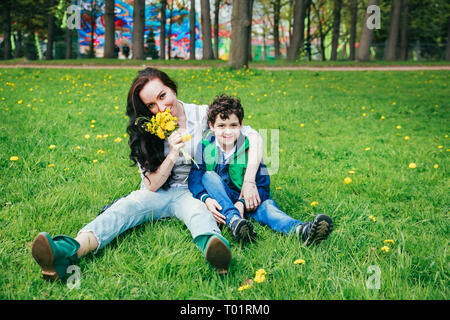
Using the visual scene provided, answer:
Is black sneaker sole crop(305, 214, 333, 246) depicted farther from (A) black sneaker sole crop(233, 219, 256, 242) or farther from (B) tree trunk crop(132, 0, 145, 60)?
(B) tree trunk crop(132, 0, 145, 60)

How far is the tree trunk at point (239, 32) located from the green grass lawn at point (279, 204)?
5076 mm

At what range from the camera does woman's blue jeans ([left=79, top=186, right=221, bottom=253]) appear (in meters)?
2.04

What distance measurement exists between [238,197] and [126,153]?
1820mm

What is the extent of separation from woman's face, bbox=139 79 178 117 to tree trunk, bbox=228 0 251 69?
9364 mm

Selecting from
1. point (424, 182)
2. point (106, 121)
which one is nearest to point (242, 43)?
point (106, 121)

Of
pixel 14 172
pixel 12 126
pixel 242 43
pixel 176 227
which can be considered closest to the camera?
pixel 176 227

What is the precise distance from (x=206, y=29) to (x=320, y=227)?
1931 cm

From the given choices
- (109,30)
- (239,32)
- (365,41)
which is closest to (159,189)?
(239,32)

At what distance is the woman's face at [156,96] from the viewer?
2.41m

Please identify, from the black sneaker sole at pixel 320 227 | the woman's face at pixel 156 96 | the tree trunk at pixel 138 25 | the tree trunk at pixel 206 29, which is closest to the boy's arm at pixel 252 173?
the black sneaker sole at pixel 320 227

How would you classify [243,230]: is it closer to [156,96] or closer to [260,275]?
[260,275]

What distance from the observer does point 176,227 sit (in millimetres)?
2350

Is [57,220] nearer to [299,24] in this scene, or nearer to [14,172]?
[14,172]

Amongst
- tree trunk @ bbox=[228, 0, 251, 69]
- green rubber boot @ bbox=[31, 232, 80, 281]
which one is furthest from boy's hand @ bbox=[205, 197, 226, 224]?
tree trunk @ bbox=[228, 0, 251, 69]
